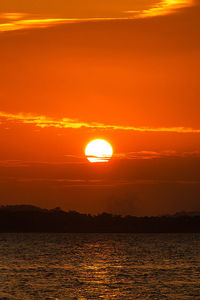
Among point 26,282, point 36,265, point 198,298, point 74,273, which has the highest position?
point 36,265

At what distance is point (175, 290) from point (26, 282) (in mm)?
16101

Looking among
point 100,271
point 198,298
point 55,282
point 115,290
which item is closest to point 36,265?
point 100,271

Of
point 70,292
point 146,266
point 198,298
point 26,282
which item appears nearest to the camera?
point 198,298

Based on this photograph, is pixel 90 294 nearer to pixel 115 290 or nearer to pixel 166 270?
pixel 115 290

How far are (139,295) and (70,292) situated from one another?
22.9 feet

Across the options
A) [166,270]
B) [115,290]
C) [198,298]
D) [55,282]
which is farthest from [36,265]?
[198,298]

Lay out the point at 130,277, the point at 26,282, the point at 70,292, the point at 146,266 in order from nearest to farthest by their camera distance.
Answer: the point at 70,292, the point at 26,282, the point at 130,277, the point at 146,266

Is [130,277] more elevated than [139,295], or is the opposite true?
[130,277]

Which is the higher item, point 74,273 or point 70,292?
point 74,273

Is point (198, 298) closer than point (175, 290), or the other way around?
point (198, 298)

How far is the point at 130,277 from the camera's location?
79.4 m

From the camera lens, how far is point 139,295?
203 ft

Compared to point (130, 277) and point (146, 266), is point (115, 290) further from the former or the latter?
point (146, 266)

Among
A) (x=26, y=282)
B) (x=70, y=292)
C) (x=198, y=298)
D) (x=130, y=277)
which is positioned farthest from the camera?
(x=130, y=277)
